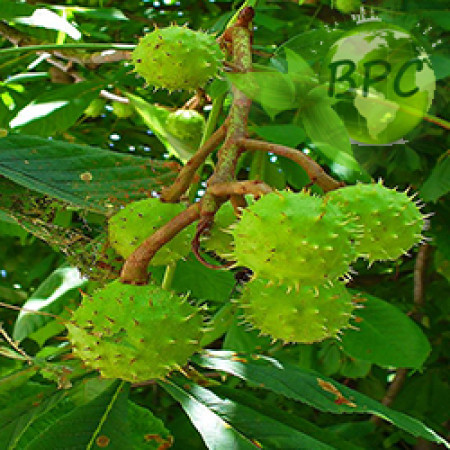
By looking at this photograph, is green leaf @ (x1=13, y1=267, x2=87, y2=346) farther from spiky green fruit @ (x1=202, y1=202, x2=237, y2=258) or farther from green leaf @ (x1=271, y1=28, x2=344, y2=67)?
green leaf @ (x1=271, y1=28, x2=344, y2=67)

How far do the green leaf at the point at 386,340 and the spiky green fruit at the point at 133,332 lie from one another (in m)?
0.81

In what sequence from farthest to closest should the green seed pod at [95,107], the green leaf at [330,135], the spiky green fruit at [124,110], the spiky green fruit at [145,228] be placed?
the green seed pod at [95,107] → the spiky green fruit at [124,110] → the green leaf at [330,135] → the spiky green fruit at [145,228]

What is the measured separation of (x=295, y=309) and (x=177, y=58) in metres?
0.63

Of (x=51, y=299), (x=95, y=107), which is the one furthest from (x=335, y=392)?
(x=95, y=107)

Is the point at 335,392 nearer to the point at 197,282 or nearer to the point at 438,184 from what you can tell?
the point at 197,282

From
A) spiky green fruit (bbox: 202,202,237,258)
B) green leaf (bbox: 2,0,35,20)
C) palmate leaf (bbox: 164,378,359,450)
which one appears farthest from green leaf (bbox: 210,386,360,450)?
green leaf (bbox: 2,0,35,20)

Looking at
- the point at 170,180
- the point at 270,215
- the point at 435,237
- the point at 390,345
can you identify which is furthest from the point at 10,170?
the point at 435,237

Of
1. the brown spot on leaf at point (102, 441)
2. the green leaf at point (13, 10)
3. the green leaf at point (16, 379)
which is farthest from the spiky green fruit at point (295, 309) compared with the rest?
the green leaf at point (13, 10)

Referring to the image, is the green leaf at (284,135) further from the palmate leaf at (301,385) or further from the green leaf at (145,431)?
the green leaf at (145,431)

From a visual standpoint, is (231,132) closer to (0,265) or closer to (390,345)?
(390,345)

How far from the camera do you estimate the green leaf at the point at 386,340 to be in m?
1.62

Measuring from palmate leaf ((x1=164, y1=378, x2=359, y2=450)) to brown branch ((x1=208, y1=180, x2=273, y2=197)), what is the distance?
0.41 meters

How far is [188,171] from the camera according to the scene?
111cm

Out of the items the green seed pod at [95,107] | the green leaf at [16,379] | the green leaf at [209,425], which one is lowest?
the green leaf at [16,379]
